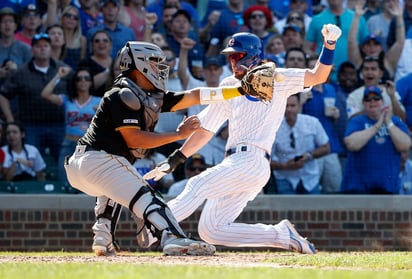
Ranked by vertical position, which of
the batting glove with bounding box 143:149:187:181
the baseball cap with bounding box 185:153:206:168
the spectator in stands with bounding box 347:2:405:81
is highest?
the spectator in stands with bounding box 347:2:405:81

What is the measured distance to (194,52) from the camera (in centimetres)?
1308

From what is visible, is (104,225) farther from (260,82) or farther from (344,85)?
(344,85)

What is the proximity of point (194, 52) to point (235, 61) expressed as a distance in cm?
462

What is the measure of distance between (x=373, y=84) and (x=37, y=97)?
426 cm

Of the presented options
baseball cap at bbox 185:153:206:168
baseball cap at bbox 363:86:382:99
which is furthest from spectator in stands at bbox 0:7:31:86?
baseball cap at bbox 363:86:382:99

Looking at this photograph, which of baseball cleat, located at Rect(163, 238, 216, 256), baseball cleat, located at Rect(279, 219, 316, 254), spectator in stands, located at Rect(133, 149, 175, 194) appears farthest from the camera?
spectator in stands, located at Rect(133, 149, 175, 194)

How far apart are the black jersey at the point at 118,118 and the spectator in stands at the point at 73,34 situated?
532cm

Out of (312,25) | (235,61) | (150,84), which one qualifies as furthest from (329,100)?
(150,84)

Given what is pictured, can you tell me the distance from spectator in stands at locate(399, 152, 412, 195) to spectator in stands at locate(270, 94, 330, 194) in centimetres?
102

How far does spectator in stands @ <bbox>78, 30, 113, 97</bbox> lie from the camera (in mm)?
12461

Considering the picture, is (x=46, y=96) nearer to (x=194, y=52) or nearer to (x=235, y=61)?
(x=194, y=52)

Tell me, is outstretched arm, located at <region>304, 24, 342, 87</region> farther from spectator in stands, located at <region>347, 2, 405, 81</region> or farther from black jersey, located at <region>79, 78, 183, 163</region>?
spectator in stands, located at <region>347, 2, 405, 81</region>

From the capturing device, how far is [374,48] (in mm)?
13117

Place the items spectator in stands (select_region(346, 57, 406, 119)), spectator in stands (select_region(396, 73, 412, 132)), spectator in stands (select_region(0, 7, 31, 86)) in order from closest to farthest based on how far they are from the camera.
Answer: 1. spectator in stands (select_region(0, 7, 31, 86))
2. spectator in stands (select_region(346, 57, 406, 119))
3. spectator in stands (select_region(396, 73, 412, 132))
